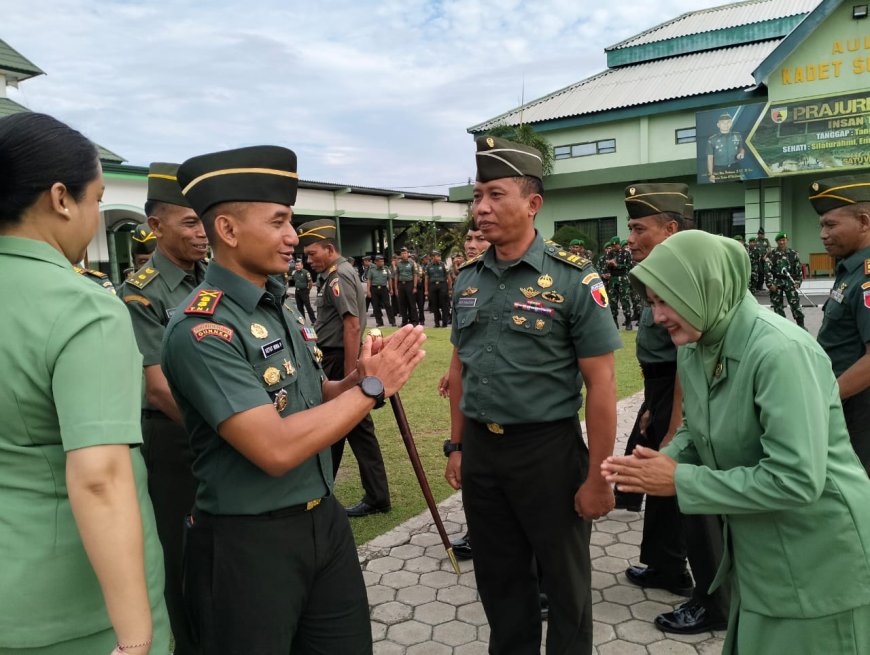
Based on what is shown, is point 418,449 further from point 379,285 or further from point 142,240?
point 379,285

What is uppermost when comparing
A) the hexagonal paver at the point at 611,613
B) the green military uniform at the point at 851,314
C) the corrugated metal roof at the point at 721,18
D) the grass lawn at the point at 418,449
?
the corrugated metal roof at the point at 721,18

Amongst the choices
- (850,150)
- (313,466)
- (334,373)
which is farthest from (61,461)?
(850,150)

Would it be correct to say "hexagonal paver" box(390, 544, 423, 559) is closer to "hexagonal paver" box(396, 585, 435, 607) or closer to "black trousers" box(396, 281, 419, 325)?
"hexagonal paver" box(396, 585, 435, 607)

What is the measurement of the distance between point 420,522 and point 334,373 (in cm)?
141

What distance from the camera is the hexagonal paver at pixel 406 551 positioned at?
4128mm

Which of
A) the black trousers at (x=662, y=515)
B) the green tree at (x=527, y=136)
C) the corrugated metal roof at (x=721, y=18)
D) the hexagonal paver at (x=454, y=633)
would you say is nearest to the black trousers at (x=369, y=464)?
the hexagonal paver at (x=454, y=633)

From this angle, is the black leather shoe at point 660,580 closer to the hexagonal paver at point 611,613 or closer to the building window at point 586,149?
the hexagonal paver at point 611,613

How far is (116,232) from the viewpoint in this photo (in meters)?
22.8

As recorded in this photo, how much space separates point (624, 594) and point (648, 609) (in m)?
0.18

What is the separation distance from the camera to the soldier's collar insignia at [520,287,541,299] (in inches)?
101

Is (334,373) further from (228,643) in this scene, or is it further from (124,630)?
(124,630)

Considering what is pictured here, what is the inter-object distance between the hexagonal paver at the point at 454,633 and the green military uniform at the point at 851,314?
2.14m

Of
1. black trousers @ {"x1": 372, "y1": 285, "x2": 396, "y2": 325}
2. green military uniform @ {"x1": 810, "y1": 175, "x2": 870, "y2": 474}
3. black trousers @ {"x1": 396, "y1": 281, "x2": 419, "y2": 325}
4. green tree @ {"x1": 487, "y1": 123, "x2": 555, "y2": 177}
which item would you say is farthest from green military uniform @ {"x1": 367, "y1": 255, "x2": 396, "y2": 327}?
green military uniform @ {"x1": 810, "y1": 175, "x2": 870, "y2": 474}

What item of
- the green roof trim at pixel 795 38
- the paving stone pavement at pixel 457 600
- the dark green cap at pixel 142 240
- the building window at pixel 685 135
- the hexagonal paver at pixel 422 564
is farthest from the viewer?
the building window at pixel 685 135
